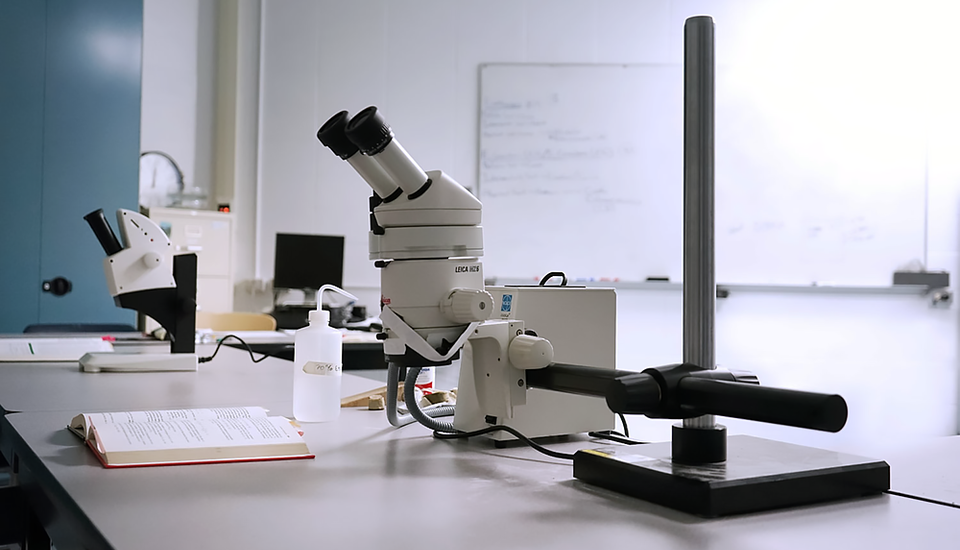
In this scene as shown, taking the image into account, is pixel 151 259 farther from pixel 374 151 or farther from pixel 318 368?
pixel 374 151

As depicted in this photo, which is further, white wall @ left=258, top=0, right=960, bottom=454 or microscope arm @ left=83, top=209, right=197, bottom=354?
white wall @ left=258, top=0, right=960, bottom=454

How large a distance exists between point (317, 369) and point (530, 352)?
443 mm

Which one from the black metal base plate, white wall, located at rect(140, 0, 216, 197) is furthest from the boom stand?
white wall, located at rect(140, 0, 216, 197)

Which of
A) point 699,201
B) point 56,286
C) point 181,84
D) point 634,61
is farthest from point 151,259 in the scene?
point 634,61

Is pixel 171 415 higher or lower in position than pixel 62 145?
lower

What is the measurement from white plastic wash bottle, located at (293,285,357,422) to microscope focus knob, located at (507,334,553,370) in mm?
397

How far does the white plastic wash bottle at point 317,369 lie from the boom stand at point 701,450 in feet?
1.78

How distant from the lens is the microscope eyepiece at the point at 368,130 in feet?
3.03

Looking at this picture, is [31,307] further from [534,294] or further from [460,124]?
[534,294]

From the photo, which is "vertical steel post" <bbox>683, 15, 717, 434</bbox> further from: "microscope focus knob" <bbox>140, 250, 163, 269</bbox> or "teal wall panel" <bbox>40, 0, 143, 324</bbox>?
"teal wall panel" <bbox>40, 0, 143, 324</bbox>

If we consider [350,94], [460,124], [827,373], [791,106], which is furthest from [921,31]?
[350,94]

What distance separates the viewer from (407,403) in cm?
115

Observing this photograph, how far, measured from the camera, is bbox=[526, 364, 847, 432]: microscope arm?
27.5 inches

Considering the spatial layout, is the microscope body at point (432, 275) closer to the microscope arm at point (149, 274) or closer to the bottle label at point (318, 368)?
the bottle label at point (318, 368)
